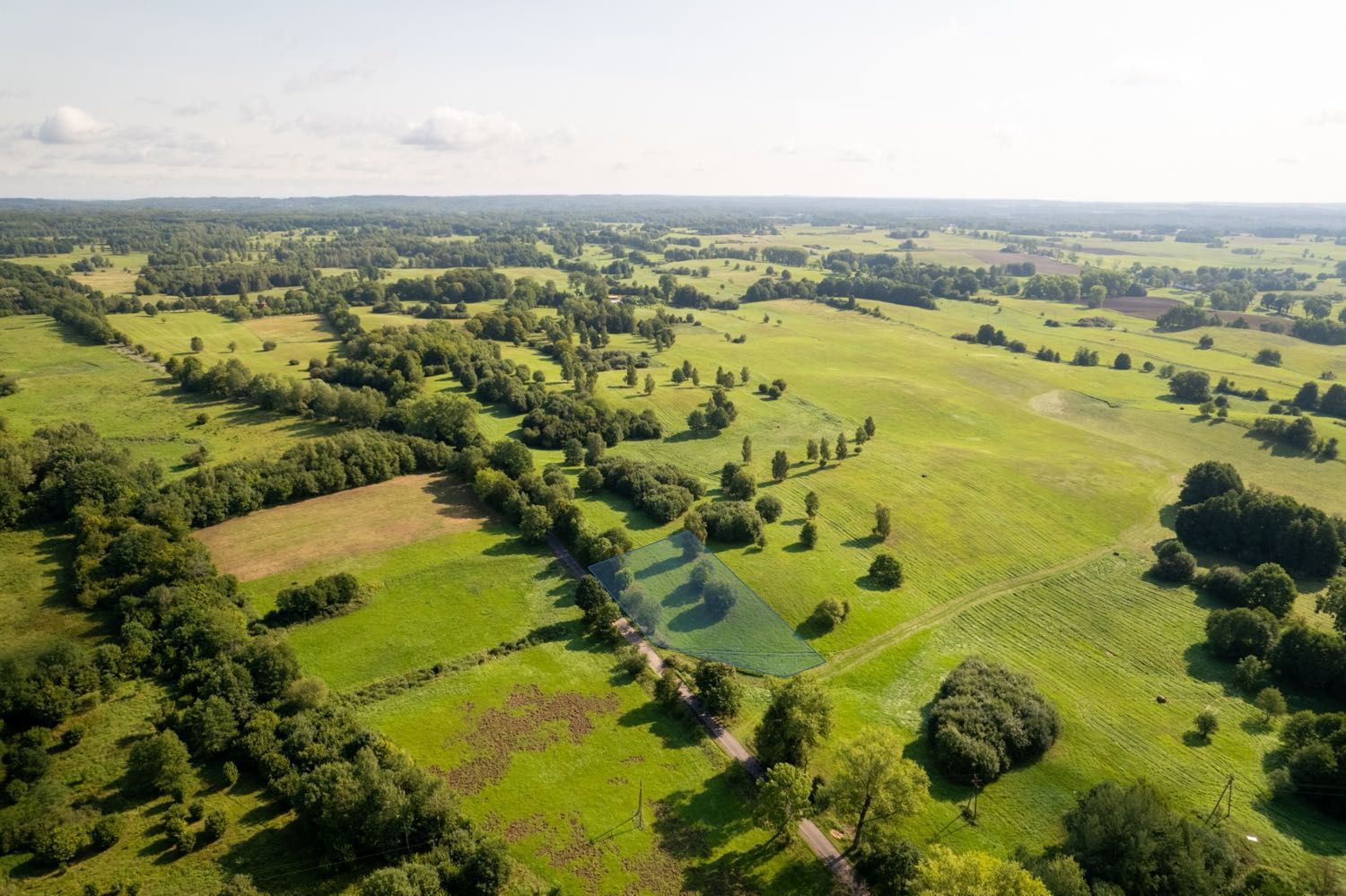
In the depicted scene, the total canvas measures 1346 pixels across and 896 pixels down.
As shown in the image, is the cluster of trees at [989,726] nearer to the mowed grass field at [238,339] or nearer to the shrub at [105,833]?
the shrub at [105,833]

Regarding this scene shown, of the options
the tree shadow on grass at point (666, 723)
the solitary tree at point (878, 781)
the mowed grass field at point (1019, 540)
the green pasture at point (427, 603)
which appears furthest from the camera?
the green pasture at point (427, 603)

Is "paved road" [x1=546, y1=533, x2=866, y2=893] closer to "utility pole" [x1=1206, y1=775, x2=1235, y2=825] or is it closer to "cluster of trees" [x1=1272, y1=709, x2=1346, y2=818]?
"utility pole" [x1=1206, y1=775, x2=1235, y2=825]

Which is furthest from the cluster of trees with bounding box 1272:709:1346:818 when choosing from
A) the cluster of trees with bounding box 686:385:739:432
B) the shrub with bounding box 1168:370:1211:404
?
the shrub with bounding box 1168:370:1211:404

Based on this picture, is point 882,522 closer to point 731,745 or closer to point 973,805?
point 973,805

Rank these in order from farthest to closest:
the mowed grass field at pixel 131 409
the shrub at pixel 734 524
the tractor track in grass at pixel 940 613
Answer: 1. the mowed grass field at pixel 131 409
2. the shrub at pixel 734 524
3. the tractor track in grass at pixel 940 613

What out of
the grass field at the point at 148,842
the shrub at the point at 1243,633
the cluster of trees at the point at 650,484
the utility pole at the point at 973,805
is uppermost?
the cluster of trees at the point at 650,484

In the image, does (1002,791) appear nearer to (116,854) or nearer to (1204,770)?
(1204,770)

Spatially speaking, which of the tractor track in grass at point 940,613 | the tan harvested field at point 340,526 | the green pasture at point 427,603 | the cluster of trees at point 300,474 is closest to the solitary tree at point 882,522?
the tractor track in grass at point 940,613

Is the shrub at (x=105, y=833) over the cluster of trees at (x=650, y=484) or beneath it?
beneath
